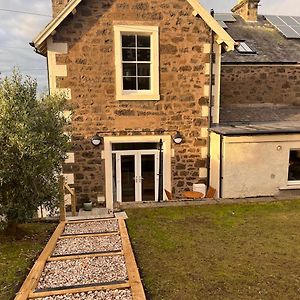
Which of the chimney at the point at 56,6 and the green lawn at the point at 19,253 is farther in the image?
the chimney at the point at 56,6

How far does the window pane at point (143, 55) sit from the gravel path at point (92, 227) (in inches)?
237

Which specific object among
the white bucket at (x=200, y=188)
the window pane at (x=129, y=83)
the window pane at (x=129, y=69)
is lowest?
the white bucket at (x=200, y=188)

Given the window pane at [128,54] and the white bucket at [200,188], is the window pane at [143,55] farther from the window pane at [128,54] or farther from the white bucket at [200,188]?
the white bucket at [200,188]

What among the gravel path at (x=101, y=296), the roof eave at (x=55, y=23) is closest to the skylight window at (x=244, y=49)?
the roof eave at (x=55, y=23)

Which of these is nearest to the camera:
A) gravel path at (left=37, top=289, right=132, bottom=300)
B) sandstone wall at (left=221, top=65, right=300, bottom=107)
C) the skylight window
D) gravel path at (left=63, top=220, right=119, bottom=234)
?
gravel path at (left=37, top=289, right=132, bottom=300)

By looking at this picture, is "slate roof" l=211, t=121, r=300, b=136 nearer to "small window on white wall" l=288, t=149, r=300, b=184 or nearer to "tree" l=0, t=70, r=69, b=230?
"small window on white wall" l=288, t=149, r=300, b=184

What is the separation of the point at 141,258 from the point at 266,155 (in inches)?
266

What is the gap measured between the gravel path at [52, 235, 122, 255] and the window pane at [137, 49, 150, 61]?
6.71 metres

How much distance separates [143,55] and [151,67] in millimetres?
541

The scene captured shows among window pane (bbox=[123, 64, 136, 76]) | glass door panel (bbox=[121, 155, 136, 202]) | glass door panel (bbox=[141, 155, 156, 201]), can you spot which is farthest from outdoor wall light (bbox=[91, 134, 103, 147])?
window pane (bbox=[123, 64, 136, 76])

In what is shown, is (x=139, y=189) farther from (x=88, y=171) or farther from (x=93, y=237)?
(x=93, y=237)

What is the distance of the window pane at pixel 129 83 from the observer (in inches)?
423

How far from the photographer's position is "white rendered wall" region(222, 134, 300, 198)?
10.2 meters

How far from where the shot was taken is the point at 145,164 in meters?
11.2
